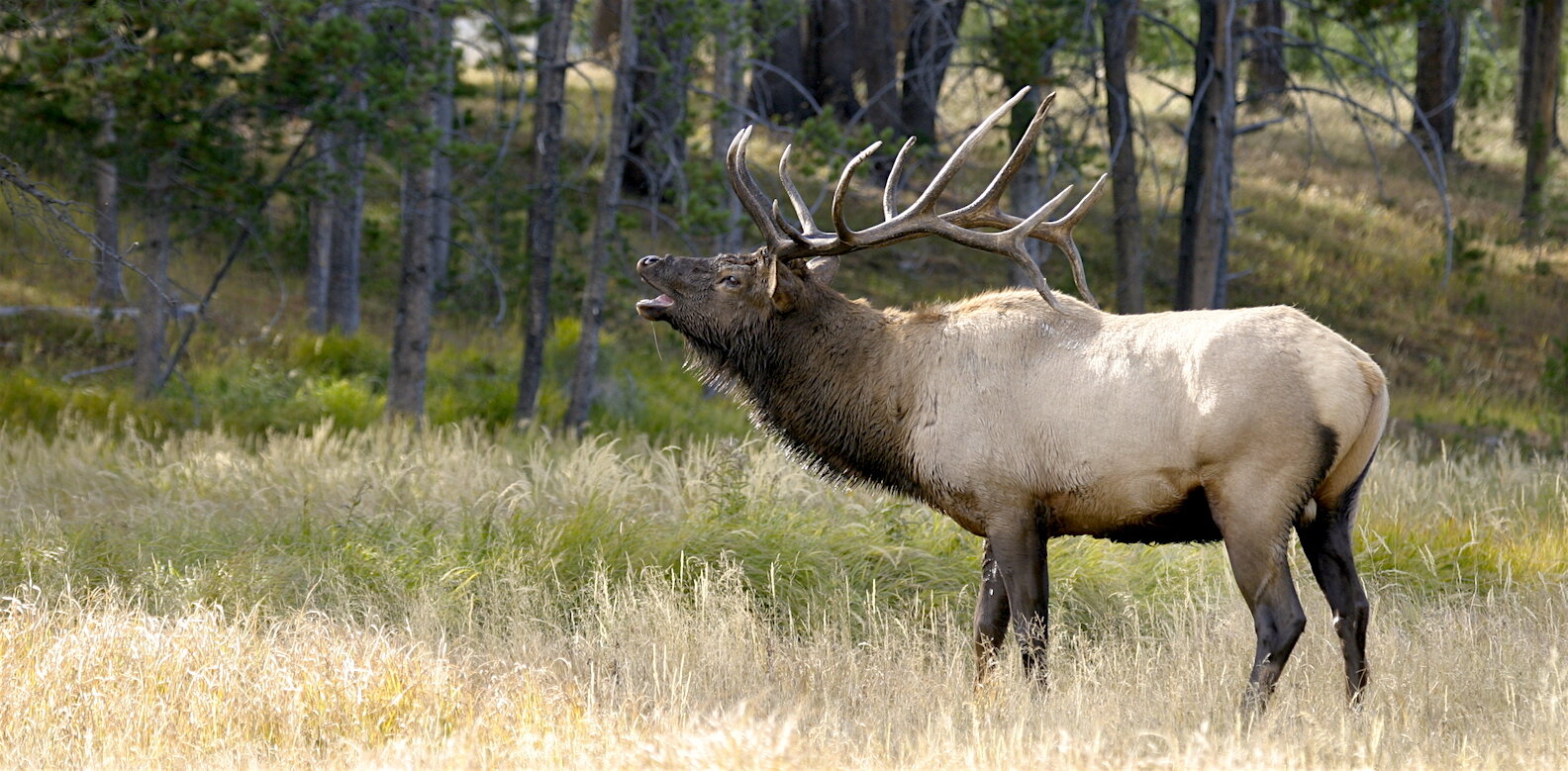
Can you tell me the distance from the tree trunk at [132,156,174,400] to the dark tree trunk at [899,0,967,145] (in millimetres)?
6206

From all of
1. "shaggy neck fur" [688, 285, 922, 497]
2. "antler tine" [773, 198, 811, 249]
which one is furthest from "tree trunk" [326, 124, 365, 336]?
"antler tine" [773, 198, 811, 249]

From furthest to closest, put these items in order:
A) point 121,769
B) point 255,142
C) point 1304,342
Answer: point 255,142
point 1304,342
point 121,769

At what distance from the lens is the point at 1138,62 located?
1596 inches

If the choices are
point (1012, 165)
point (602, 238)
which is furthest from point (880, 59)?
point (1012, 165)

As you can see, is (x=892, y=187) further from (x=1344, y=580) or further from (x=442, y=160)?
(x=442, y=160)

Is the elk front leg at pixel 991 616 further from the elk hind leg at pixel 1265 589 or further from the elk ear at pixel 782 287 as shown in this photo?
the elk ear at pixel 782 287

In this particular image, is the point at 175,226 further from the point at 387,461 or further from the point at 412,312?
the point at 387,461

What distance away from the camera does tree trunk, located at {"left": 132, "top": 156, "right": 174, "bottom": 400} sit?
466 inches

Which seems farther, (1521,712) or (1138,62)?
(1138,62)

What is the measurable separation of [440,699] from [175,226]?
1625cm

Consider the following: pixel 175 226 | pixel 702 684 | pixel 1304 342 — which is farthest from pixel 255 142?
pixel 1304 342

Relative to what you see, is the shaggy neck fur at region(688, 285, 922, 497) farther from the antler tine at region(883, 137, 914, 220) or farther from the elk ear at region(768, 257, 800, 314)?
the antler tine at region(883, 137, 914, 220)

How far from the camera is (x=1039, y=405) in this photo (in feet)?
18.9

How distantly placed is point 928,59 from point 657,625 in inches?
350
